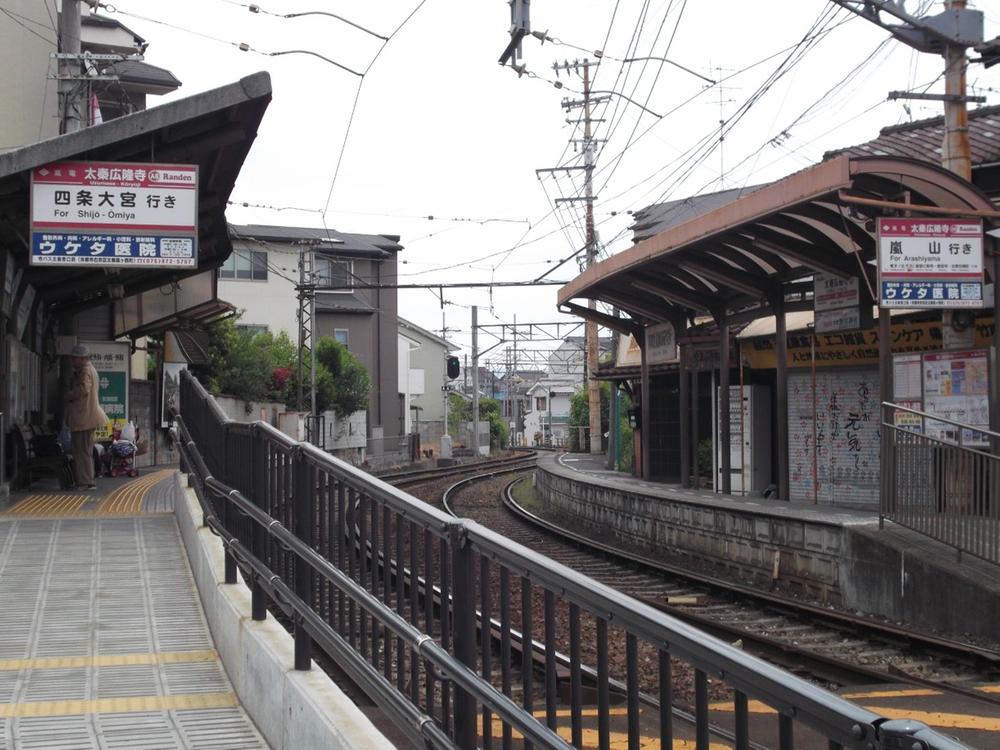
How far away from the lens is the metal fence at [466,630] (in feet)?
6.80

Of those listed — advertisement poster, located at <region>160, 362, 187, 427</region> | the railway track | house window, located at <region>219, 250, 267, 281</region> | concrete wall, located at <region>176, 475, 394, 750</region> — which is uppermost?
house window, located at <region>219, 250, 267, 281</region>

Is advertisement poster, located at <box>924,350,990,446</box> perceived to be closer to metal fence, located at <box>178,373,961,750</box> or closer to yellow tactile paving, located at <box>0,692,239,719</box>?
metal fence, located at <box>178,373,961,750</box>

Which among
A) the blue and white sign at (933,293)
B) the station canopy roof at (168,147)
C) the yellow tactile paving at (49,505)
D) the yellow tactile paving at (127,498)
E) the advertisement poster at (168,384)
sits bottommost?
the yellow tactile paving at (127,498)

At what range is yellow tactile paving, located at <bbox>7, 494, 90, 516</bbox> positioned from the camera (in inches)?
443

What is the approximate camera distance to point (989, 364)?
1188 centimetres

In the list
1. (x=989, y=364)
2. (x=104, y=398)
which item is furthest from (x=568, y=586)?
(x=104, y=398)

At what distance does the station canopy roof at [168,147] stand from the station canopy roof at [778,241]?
562 cm

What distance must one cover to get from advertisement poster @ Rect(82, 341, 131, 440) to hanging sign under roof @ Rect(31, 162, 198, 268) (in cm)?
637

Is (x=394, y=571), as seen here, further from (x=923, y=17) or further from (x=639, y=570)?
(x=923, y=17)

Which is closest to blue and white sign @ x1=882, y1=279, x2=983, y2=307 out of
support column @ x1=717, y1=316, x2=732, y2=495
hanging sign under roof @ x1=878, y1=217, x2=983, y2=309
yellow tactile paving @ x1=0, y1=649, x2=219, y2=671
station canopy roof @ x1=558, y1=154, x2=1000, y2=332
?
hanging sign under roof @ x1=878, y1=217, x2=983, y2=309

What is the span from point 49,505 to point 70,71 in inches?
287

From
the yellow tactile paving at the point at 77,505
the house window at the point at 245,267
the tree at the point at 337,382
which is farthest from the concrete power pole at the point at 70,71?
the house window at the point at 245,267

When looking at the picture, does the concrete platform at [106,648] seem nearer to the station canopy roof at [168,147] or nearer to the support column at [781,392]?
the station canopy roof at [168,147]

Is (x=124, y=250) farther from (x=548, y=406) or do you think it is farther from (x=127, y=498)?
(x=548, y=406)
